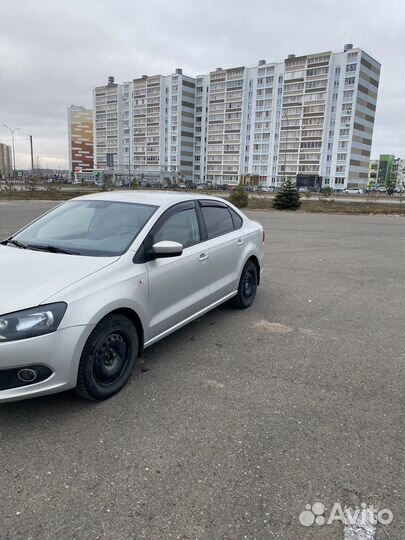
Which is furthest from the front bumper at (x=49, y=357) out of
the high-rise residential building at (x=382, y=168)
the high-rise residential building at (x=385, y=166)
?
the high-rise residential building at (x=385, y=166)

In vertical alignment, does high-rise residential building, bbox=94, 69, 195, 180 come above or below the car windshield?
above

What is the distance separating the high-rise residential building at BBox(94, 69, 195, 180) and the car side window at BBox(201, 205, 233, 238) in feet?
398

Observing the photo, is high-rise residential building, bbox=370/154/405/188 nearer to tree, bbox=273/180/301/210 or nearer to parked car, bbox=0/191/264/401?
tree, bbox=273/180/301/210

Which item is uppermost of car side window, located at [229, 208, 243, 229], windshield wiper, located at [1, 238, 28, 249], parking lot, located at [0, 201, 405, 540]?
car side window, located at [229, 208, 243, 229]

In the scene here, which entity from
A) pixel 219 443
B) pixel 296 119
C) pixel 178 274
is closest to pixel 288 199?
pixel 178 274

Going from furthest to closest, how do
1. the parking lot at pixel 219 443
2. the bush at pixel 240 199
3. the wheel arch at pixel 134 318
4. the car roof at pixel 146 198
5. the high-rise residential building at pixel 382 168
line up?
the high-rise residential building at pixel 382 168
the bush at pixel 240 199
the car roof at pixel 146 198
the wheel arch at pixel 134 318
the parking lot at pixel 219 443

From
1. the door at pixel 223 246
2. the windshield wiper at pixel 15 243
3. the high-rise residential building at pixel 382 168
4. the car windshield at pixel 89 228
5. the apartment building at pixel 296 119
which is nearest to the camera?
the car windshield at pixel 89 228

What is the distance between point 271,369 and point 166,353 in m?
1.07

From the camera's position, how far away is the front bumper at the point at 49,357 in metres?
2.72

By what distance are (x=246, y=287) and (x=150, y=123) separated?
435 feet

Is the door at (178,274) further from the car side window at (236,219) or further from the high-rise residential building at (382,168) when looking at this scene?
the high-rise residential building at (382,168)

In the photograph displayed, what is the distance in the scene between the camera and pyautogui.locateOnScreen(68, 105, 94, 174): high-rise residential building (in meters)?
157

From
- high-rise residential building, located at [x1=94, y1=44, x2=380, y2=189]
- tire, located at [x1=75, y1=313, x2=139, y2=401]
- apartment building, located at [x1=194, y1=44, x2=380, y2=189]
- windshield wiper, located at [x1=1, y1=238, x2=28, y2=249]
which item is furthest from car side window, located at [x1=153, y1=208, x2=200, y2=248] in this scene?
apartment building, located at [x1=194, y1=44, x2=380, y2=189]

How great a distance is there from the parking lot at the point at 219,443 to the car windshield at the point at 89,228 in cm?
122
